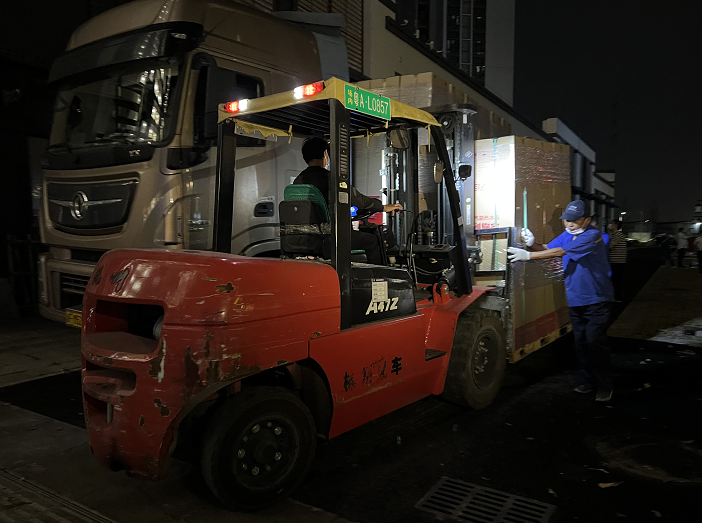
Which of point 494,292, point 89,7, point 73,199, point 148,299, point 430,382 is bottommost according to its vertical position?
point 430,382

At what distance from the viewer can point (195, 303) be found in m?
2.69

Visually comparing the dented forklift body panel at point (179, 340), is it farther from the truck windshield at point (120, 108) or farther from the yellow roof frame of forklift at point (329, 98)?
the truck windshield at point (120, 108)

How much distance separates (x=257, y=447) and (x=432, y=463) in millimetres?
1393

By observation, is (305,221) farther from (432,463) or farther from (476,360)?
Result: (476,360)

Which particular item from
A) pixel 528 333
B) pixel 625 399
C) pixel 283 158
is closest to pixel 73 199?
pixel 283 158

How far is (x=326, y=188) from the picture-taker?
152 inches

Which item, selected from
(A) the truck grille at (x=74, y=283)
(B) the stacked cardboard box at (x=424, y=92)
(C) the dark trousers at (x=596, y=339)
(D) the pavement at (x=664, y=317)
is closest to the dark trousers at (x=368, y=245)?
(C) the dark trousers at (x=596, y=339)

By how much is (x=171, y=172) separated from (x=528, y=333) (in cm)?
428

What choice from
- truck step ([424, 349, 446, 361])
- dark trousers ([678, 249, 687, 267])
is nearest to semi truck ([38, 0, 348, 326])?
truck step ([424, 349, 446, 361])

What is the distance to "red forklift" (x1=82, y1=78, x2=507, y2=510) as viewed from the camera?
2.72m

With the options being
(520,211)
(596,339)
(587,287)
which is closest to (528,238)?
(587,287)

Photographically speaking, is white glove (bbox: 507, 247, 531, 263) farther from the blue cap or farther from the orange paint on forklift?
the orange paint on forklift

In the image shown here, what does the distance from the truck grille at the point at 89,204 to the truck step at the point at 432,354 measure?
335cm

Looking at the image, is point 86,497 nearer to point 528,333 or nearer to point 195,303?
point 195,303
